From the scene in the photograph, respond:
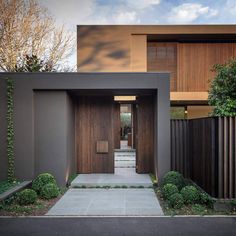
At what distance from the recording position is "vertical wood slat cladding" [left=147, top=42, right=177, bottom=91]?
17.2 metres

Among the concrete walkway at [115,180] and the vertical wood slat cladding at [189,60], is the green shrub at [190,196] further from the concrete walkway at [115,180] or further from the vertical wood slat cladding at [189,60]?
the vertical wood slat cladding at [189,60]

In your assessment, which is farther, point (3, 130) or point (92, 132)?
point (92, 132)

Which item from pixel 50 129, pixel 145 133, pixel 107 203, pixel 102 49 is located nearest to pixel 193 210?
pixel 107 203

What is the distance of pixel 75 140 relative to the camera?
10.9 meters

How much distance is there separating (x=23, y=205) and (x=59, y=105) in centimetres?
333

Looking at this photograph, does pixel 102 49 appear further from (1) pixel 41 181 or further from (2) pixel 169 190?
(2) pixel 169 190

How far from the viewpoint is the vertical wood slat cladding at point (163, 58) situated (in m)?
17.2

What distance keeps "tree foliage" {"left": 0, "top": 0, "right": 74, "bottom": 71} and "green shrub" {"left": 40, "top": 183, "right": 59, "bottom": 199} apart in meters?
10.9

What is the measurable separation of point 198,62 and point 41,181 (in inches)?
484

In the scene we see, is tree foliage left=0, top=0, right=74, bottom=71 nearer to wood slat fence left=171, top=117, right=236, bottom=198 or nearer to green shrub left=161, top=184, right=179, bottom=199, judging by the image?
wood slat fence left=171, top=117, right=236, bottom=198

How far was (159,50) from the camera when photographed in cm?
1739

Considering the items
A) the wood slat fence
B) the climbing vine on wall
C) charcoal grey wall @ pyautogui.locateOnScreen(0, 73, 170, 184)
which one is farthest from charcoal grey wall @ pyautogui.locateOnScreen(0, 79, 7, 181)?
the wood slat fence

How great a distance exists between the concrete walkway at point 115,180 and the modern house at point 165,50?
7200 mm

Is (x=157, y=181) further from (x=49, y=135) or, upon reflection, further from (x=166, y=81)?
(x=49, y=135)
